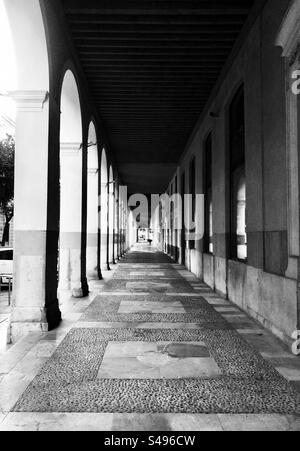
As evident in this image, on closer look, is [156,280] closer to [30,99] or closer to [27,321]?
[27,321]

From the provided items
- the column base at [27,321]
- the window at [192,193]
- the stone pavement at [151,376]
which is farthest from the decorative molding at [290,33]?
the window at [192,193]

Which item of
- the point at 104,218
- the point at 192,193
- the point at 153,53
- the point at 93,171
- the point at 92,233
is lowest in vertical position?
the point at 92,233

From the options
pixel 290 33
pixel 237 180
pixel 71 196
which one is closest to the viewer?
pixel 290 33

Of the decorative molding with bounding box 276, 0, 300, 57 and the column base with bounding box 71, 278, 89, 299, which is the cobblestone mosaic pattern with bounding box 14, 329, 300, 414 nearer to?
the column base with bounding box 71, 278, 89, 299

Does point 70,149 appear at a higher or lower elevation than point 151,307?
higher

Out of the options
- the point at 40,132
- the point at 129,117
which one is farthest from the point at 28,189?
the point at 129,117

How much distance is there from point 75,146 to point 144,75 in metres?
2.35

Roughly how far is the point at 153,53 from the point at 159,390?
21.1 ft

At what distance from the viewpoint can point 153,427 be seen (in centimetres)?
258

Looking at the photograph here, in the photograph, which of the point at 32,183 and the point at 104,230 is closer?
the point at 32,183

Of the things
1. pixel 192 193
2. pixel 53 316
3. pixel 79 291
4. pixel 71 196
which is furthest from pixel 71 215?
pixel 192 193

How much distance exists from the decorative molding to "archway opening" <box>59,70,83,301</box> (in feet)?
15.4

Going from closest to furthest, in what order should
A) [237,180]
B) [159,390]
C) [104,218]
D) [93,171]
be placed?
[159,390] → [237,180] → [93,171] → [104,218]

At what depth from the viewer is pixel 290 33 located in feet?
14.3
